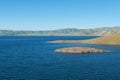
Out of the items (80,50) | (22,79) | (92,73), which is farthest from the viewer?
(80,50)

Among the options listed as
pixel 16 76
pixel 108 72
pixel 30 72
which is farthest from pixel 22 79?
pixel 108 72

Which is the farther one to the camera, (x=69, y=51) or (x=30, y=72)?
(x=69, y=51)

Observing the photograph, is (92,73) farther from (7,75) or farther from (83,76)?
(7,75)

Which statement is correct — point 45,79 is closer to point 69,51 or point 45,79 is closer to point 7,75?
point 7,75

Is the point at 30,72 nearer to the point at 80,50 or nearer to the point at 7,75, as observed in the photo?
the point at 7,75

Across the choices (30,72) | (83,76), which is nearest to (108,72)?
(83,76)

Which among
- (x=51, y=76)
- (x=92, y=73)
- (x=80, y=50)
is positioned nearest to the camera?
(x=51, y=76)

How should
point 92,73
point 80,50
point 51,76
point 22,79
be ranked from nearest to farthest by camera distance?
point 22,79 → point 51,76 → point 92,73 → point 80,50

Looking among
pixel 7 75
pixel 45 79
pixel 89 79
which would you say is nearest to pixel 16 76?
pixel 7 75

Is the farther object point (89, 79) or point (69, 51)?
point (69, 51)
